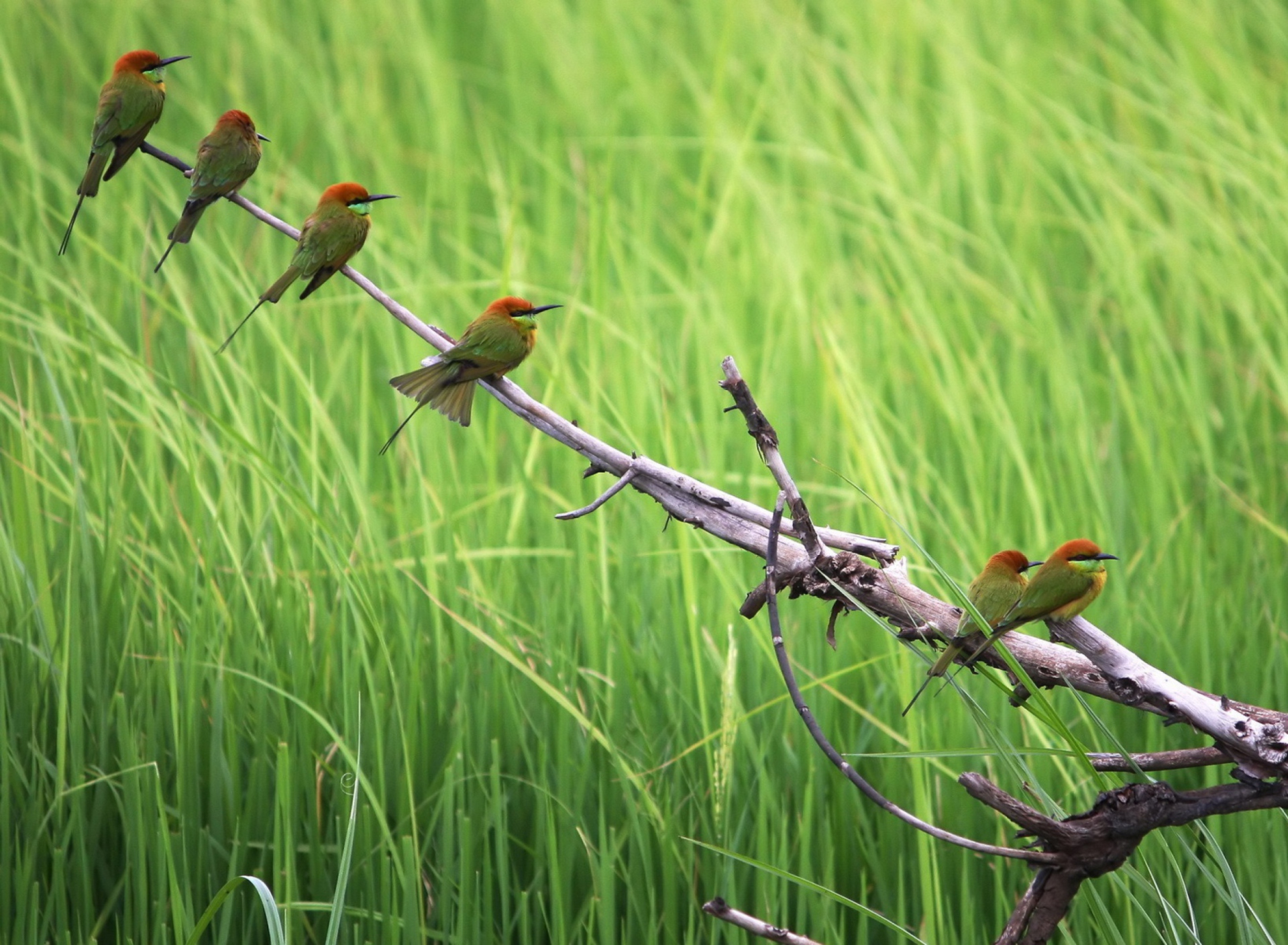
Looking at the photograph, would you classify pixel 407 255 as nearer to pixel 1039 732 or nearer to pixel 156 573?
pixel 156 573

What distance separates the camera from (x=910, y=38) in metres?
4.97

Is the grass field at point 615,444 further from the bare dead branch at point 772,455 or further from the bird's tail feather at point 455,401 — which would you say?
the bird's tail feather at point 455,401

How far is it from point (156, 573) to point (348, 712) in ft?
2.23

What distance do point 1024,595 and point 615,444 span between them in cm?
233

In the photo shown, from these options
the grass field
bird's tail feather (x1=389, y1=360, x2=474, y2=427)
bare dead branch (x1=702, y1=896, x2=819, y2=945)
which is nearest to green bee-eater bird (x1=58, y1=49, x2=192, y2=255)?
bird's tail feather (x1=389, y1=360, x2=474, y2=427)

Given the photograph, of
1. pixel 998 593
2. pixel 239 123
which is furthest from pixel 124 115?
pixel 998 593

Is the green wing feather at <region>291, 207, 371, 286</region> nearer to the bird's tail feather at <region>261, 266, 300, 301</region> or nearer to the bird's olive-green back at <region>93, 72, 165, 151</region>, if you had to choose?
the bird's tail feather at <region>261, 266, 300, 301</region>

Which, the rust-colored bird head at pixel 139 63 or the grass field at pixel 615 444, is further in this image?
the grass field at pixel 615 444

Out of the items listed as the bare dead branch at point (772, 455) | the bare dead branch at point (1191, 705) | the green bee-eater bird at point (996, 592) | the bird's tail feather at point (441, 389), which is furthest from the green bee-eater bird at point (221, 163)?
the bare dead branch at point (1191, 705)

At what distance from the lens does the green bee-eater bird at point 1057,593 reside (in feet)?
3.52

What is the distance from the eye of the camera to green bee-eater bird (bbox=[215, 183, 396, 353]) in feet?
4.00

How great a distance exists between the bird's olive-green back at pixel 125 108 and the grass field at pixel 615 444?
2.26 ft

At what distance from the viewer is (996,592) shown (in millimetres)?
1127

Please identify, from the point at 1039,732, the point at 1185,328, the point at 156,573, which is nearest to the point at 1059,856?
the point at 1039,732
